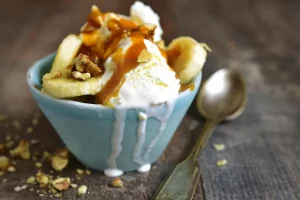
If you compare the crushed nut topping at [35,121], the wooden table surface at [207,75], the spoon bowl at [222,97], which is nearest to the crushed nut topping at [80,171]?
the wooden table surface at [207,75]

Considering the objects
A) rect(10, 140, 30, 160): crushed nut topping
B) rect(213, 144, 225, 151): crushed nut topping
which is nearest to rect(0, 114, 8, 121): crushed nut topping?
rect(10, 140, 30, 160): crushed nut topping

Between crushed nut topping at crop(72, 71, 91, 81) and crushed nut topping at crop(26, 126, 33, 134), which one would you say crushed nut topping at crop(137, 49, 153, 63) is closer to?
crushed nut topping at crop(72, 71, 91, 81)

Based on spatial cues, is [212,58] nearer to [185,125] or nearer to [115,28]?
[185,125]

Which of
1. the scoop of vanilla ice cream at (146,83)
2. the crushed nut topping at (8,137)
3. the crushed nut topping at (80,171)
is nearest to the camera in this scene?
the scoop of vanilla ice cream at (146,83)

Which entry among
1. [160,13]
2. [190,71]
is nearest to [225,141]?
[190,71]

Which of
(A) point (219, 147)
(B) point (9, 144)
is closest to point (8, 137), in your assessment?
(B) point (9, 144)

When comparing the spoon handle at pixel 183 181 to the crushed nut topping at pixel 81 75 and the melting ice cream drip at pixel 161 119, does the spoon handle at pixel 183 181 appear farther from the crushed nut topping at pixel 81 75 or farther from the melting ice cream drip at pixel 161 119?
the crushed nut topping at pixel 81 75

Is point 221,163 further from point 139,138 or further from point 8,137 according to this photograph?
point 8,137
